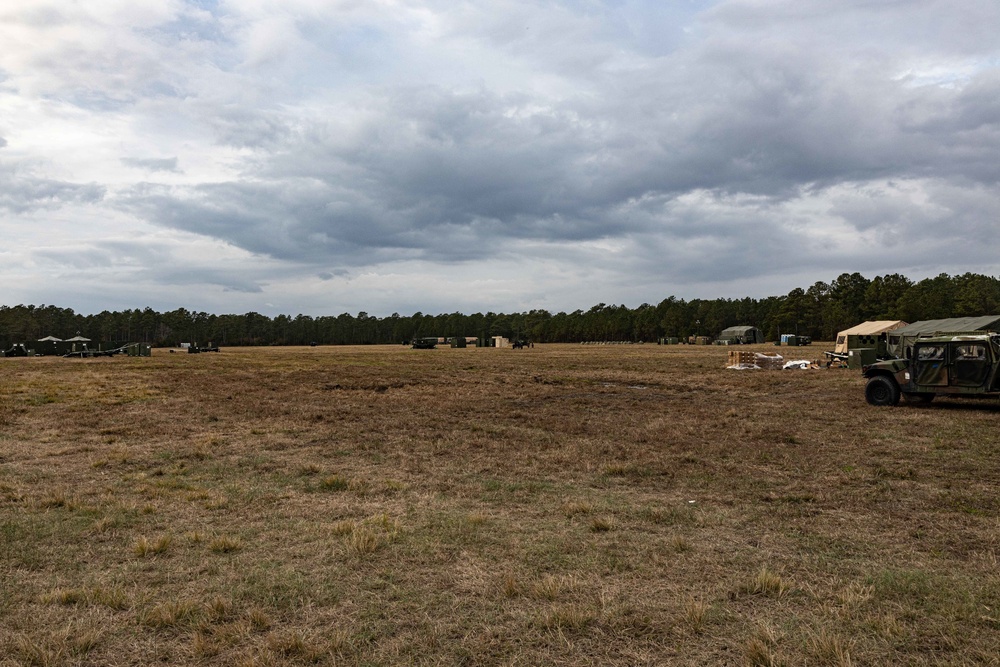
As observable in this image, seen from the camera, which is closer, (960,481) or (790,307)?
(960,481)

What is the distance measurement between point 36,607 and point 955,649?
7151mm

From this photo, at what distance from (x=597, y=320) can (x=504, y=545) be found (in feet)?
536

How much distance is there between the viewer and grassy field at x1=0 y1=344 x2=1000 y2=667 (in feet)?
14.0

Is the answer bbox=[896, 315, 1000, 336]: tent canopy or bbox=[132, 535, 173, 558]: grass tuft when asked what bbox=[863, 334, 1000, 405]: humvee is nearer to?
bbox=[896, 315, 1000, 336]: tent canopy

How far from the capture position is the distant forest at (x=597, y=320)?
342 ft

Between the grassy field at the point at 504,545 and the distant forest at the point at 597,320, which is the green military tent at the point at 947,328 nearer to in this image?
the grassy field at the point at 504,545

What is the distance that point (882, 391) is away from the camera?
18.7 metres

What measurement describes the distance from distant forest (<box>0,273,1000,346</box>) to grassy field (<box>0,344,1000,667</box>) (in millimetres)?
105971

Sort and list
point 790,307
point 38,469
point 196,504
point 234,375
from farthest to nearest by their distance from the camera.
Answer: point 790,307 → point 234,375 → point 38,469 → point 196,504

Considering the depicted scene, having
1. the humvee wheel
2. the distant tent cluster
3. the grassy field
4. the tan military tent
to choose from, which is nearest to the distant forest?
the distant tent cluster

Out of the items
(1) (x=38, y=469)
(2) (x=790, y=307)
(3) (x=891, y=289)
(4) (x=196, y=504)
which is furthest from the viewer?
(2) (x=790, y=307)

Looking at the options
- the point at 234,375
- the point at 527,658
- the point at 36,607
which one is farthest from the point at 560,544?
the point at 234,375

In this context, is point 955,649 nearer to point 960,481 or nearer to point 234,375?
point 960,481

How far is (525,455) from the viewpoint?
→ 1182 centimetres
